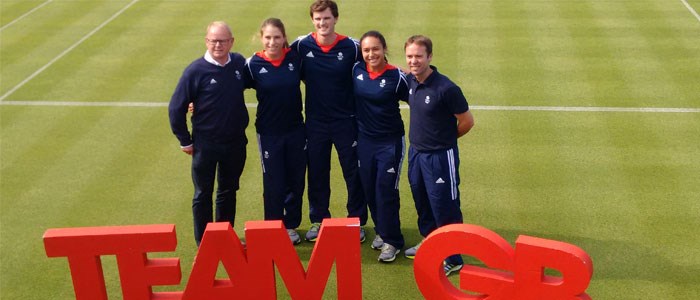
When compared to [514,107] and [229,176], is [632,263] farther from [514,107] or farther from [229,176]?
[514,107]

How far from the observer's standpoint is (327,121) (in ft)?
25.2

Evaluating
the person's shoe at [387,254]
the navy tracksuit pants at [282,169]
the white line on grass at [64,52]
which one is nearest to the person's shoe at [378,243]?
the person's shoe at [387,254]

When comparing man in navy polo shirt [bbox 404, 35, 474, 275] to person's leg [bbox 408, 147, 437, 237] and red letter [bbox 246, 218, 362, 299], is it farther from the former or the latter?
red letter [bbox 246, 218, 362, 299]

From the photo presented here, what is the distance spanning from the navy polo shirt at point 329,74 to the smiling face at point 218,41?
70cm

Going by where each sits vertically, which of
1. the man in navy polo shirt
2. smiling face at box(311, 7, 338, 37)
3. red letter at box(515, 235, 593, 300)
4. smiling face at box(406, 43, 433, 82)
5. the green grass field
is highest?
smiling face at box(311, 7, 338, 37)

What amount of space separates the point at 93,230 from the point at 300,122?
2296mm

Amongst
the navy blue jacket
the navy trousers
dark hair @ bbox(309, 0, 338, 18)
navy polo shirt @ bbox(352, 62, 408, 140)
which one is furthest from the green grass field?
dark hair @ bbox(309, 0, 338, 18)

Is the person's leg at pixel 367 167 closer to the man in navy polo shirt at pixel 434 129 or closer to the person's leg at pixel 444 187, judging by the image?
the man in navy polo shirt at pixel 434 129

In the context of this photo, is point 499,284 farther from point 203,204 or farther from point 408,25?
point 408,25

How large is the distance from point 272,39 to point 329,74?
2.09 ft

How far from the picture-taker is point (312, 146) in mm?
7828

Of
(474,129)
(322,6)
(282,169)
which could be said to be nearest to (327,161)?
(282,169)

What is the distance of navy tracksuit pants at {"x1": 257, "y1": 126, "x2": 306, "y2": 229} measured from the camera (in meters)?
7.74

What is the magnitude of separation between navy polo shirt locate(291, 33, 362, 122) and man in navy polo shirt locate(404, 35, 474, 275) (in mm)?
677
